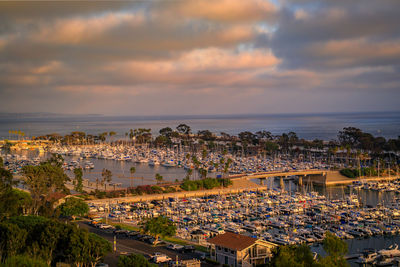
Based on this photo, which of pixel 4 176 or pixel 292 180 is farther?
pixel 292 180

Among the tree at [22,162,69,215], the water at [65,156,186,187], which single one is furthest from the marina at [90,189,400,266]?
the water at [65,156,186,187]

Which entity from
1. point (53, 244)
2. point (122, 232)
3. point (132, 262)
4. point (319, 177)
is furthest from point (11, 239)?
point (319, 177)

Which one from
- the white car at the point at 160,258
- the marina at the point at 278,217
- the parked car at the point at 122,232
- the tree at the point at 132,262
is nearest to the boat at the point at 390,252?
the marina at the point at 278,217

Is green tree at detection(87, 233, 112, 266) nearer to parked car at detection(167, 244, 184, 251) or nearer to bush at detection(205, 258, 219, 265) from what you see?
bush at detection(205, 258, 219, 265)

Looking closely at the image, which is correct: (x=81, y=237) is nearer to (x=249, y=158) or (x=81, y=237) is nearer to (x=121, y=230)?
(x=121, y=230)

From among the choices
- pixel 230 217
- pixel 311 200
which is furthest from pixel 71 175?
pixel 311 200

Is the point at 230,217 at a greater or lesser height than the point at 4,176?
lesser
